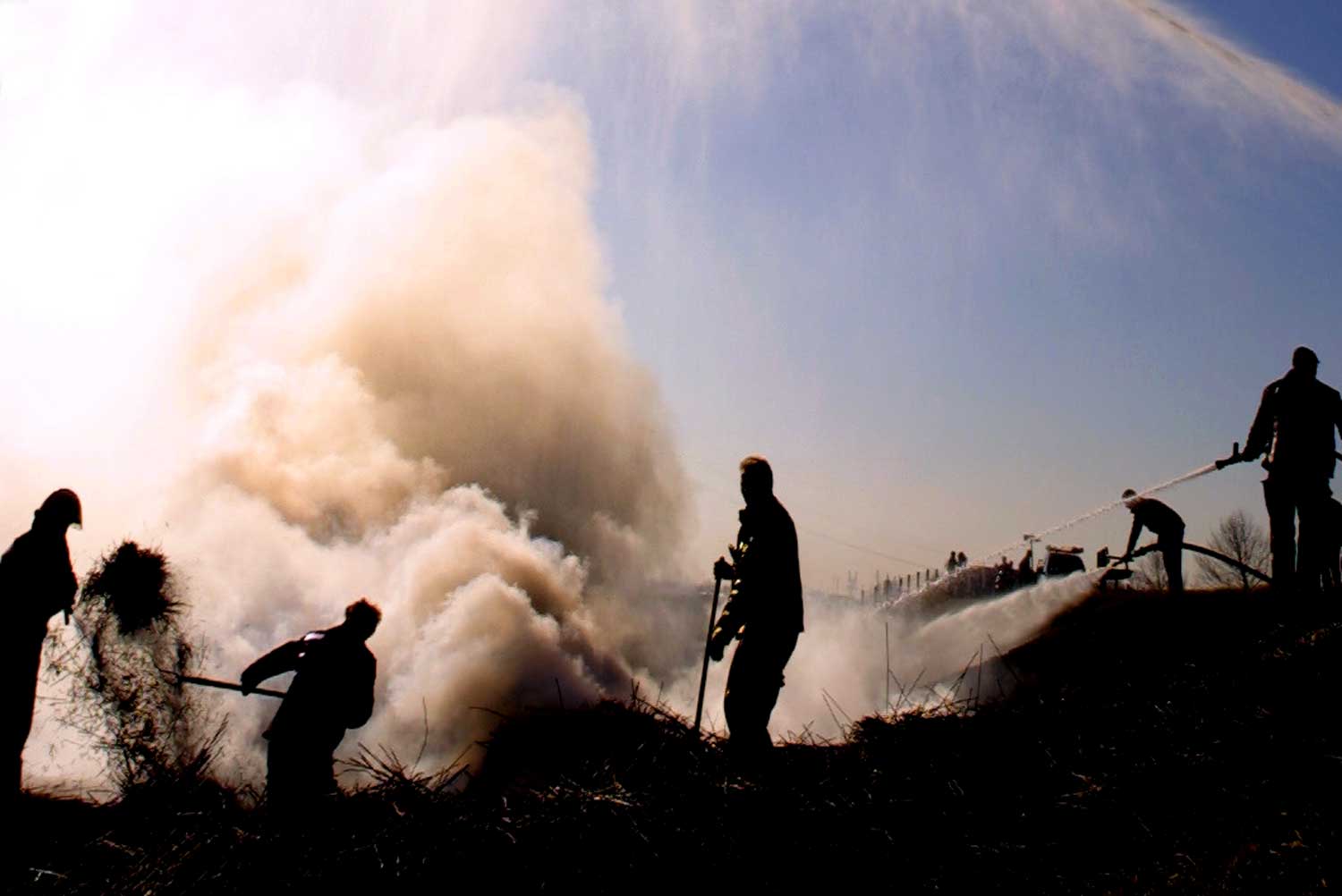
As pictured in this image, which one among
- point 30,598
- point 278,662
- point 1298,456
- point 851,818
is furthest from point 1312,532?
point 30,598

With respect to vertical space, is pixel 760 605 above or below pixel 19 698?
above

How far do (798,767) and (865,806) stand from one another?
0.87m

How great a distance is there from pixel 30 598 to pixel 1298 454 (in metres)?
13.1

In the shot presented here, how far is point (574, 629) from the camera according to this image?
216ft

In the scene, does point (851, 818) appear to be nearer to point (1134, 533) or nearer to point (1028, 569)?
point (1134, 533)

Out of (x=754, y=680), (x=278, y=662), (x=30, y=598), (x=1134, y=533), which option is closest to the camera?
(x=754, y=680)

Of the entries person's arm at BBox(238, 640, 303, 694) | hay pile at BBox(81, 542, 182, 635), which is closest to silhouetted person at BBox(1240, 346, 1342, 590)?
person's arm at BBox(238, 640, 303, 694)

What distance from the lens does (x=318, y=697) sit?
7992 mm

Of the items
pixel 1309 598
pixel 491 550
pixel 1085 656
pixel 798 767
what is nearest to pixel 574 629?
pixel 491 550

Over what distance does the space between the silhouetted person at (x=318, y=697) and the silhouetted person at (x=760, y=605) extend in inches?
119

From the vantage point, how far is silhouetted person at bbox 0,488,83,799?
7.56 m

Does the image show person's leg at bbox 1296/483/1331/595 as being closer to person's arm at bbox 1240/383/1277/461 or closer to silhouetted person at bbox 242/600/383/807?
person's arm at bbox 1240/383/1277/461

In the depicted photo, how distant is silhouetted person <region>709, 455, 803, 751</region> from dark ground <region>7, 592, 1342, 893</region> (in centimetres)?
123

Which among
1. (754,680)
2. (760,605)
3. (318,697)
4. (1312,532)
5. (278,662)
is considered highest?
(1312,532)
